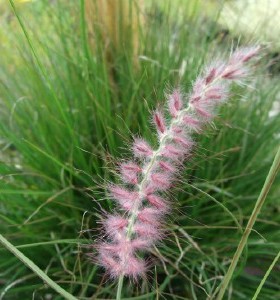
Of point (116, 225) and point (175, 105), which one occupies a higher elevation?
point (175, 105)

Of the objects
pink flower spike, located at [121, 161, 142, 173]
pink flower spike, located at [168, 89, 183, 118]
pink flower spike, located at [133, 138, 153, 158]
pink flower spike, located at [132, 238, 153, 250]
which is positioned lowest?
pink flower spike, located at [132, 238, 153, 250]

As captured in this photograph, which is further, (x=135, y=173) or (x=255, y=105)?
(x=255, y=105)

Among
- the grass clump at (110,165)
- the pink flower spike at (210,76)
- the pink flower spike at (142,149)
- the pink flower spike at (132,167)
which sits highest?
the pink flower spike at (210,76)

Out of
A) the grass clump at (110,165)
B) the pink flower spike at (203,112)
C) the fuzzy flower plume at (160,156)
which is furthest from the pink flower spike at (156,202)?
the grass clump at (110,165)

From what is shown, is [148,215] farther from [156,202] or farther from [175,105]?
[175,105]

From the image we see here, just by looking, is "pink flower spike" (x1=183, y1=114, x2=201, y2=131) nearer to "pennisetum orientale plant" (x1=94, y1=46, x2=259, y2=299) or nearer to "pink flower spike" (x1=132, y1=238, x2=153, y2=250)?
"pennisetum orientale plant" (x1=94, y1=46, x2=259, y2=299)

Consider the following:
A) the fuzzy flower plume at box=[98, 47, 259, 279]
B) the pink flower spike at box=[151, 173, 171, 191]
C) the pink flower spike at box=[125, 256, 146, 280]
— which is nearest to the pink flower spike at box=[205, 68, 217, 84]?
the fuzzy flower plume at box=[98, 47, 259, 279]

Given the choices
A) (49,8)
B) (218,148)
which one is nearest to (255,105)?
(218,148)

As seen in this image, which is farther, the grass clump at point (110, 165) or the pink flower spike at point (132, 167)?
the grass clump at point (110, 165)

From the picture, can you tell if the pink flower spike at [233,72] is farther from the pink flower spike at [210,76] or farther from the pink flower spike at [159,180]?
the pink flower spike at [159,180]

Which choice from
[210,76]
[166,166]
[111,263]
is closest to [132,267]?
[111,263]

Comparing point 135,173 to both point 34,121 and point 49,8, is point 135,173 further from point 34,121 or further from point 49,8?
point 49,8
